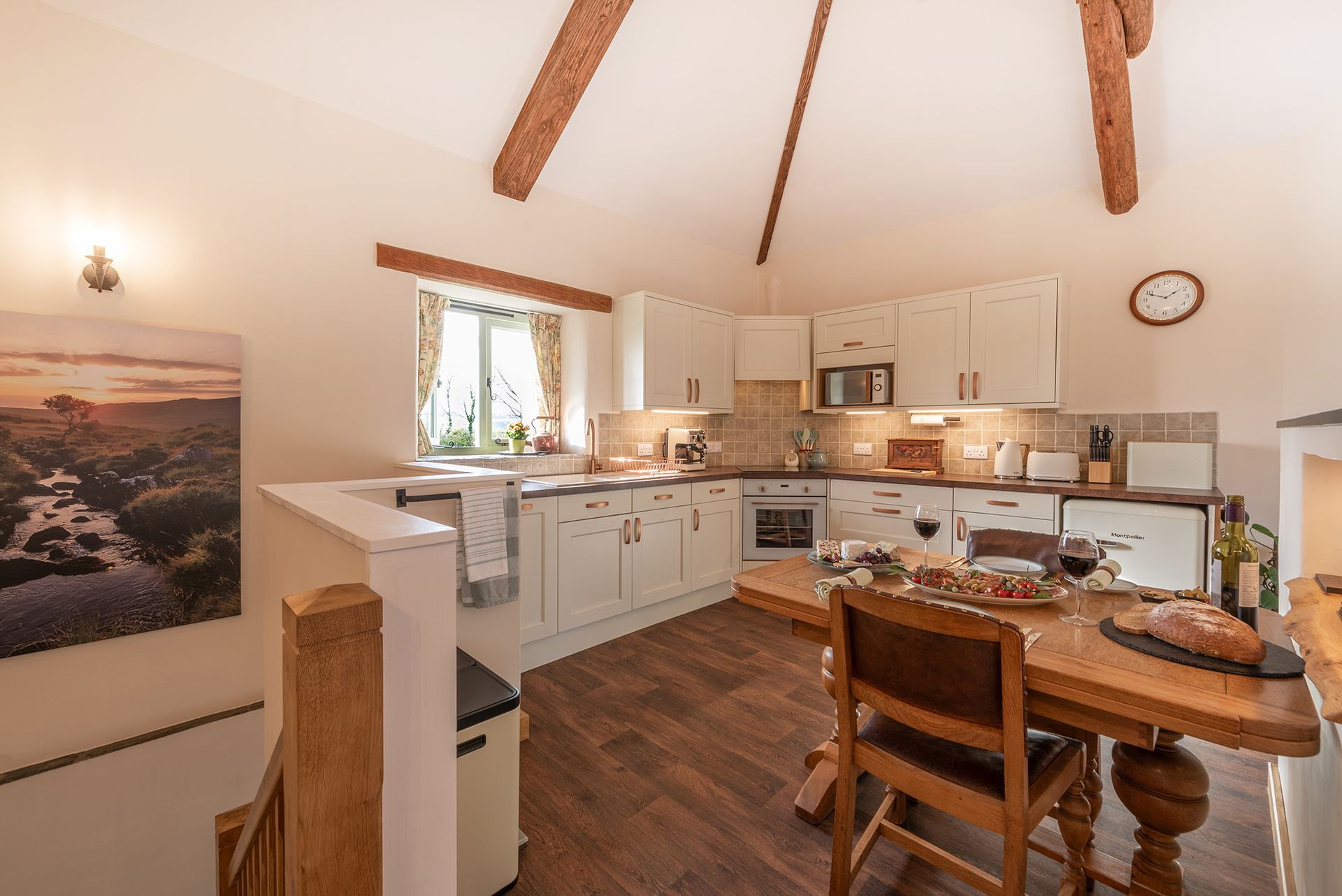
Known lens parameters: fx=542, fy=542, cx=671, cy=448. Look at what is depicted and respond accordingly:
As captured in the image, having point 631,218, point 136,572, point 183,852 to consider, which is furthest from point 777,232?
point 183,852

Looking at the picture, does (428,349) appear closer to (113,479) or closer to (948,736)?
(113,479)

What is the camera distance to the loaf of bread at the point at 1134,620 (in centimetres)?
125

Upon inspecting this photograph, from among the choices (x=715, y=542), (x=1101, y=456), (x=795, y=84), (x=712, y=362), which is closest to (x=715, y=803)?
(x=715, y=542)

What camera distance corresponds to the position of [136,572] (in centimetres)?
214

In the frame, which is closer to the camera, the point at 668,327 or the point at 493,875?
the point at 493,875

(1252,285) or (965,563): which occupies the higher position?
(1252,285)

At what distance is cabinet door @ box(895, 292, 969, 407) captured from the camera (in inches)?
149

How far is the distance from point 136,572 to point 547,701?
1.75m

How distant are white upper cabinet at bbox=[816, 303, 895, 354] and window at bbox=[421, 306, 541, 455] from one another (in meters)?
2.34

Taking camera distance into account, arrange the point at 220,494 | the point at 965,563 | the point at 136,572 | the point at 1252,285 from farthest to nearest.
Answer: the point at 1252,285, the point at 220,494, the point at 136,572, the point at 965,563

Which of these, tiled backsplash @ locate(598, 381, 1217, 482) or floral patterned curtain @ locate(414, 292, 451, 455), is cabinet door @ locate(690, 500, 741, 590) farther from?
floral patterned curtain @ locate(414, 292, 451, 455)

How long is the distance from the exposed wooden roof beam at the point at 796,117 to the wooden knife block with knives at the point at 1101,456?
2889 millimetres

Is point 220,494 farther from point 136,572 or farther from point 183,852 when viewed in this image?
point 183,852

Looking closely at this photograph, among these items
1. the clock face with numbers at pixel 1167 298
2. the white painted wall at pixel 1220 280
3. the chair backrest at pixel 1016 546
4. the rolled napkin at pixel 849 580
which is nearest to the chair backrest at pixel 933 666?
the rolled napkin at pixel 849 580
